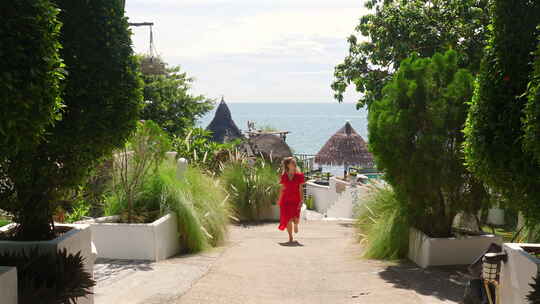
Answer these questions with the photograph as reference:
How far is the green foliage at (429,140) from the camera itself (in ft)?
24.1

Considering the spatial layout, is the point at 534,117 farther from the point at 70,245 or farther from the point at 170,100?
the point at 170,100

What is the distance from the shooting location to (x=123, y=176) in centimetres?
869

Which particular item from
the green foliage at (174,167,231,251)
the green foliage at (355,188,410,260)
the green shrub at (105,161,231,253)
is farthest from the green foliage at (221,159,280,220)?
the green foliage at (355,188,410,260)

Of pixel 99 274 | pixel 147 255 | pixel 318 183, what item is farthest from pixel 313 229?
pixel 318 183

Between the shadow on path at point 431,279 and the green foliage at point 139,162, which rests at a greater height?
the green foliage at point 139,162

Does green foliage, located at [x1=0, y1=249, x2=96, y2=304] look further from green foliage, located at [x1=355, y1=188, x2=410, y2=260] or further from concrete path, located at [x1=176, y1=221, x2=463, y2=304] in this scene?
green foliage, located at [x1=355, y1=188, x2=410, y2=260]

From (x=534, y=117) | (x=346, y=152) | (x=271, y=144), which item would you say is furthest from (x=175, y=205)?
(x=346, y=152)

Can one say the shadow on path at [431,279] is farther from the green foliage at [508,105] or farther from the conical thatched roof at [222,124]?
the conical thatched roof at [222,124]

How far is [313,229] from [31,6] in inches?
389

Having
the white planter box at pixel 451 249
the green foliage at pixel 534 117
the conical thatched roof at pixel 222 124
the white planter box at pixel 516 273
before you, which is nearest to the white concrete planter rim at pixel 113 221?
the white planter box at pixel 451 249

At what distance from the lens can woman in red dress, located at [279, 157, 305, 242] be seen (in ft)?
34.9

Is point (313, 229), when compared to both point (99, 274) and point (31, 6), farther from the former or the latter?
point (31, 6)

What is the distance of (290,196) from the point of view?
10742 mm

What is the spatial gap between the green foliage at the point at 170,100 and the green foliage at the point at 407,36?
8.31 meters
